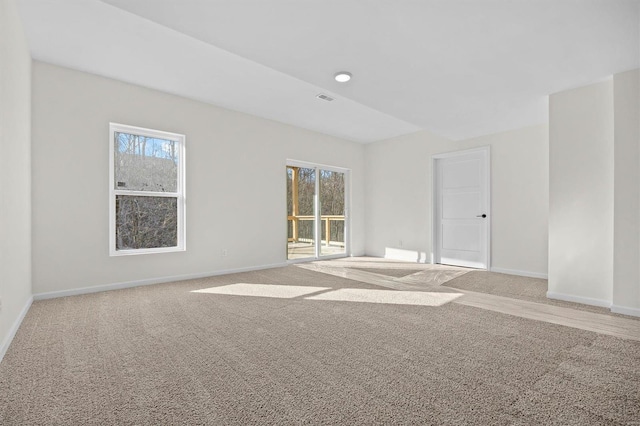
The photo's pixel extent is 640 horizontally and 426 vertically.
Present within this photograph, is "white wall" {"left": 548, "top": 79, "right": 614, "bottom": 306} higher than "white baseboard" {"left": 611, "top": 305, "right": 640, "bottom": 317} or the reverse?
higher

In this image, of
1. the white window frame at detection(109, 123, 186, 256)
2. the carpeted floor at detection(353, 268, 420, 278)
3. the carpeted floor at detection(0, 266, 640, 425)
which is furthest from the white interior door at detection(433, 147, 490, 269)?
the white window frame at detection(109, 123, 186, 256)

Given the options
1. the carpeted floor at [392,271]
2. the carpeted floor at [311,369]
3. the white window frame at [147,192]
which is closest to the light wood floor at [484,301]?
the carpeted floor at [392,271]

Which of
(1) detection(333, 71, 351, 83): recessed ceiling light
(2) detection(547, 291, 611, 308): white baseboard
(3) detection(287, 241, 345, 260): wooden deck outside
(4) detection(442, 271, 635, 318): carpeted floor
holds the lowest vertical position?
(4) detection(442, 271, 635, 318): carpeted floor

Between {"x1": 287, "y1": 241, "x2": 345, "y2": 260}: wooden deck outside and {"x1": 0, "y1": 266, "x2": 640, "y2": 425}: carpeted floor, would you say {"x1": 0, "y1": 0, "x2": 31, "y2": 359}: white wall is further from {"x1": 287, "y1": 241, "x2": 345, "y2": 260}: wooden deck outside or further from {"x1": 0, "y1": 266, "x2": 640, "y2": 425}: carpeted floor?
{"x1": 287, "y1": 241, "x2": 345, "y2": 260}: wooden deck outside

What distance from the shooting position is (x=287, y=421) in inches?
54.6

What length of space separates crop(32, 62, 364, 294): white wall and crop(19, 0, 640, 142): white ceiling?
0.35 meters

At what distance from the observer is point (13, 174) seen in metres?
2.46

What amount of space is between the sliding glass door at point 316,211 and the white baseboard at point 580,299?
391cm

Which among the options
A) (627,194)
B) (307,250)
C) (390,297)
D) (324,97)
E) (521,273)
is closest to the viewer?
(627,194)

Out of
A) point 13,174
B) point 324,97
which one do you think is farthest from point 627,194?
point 13,174

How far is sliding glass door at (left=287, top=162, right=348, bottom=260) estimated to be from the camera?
6.09 meters

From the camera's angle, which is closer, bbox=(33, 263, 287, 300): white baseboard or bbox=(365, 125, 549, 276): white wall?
bbox=(33, 263, 287, 300): white baseboard

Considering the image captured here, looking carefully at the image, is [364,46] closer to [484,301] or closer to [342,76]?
[342,76]

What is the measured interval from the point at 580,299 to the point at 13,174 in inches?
210
